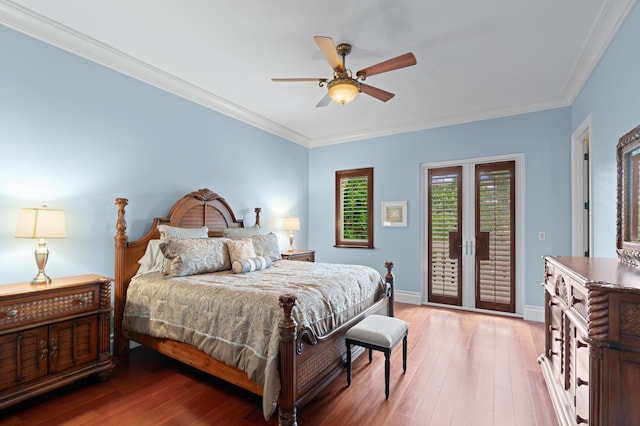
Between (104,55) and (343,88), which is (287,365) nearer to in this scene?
(343,88)

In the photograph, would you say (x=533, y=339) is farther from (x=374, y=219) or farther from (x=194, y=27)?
(x=194, y=27)

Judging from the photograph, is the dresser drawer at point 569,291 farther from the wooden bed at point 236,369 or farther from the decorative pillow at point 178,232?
the decorative pillow at point 178,232

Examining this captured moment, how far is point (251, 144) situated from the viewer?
4.77 meters

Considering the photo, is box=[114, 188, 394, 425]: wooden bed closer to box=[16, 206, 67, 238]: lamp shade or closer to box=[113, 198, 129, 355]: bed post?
box=[113, 198, 129, 355]: bed post

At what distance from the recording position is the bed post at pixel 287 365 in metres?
1.89

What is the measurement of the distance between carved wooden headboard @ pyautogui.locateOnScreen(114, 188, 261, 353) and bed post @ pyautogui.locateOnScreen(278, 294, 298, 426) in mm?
2013

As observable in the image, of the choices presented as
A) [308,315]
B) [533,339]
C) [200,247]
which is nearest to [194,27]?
[200,247]

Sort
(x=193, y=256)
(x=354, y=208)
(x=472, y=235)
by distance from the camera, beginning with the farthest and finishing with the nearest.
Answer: (x=354, y=208)
(x=472, y=235)
(x=193, y=256)

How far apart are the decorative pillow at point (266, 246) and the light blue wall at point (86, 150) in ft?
3.24

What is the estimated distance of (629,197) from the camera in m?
2.07

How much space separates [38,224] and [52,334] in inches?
32.3

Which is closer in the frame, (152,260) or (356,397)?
(356,397)

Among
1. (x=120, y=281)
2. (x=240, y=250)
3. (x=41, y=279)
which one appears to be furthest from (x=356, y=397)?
(x=41, y=279)

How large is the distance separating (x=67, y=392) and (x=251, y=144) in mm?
3521
